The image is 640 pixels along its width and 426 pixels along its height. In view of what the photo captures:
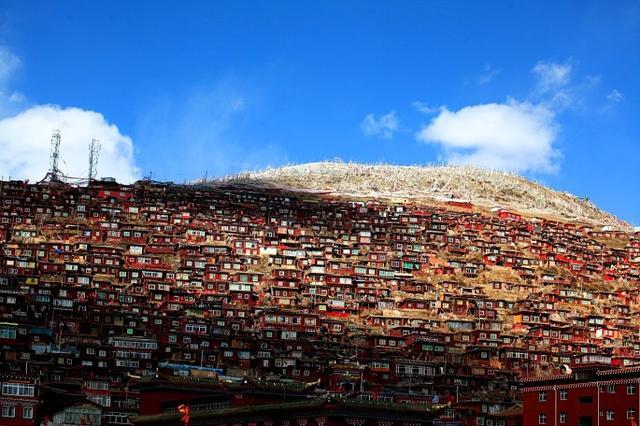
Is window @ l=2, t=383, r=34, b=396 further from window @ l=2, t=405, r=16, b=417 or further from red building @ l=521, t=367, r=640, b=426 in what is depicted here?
red building @ l=521, t=367, r=640, b=426

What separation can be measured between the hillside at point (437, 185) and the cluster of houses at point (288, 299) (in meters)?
14.5

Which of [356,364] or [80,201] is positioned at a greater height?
[80,201]

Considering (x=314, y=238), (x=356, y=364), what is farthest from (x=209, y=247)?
(x=356, y=364)

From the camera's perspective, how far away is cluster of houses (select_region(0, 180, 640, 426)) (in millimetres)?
77500

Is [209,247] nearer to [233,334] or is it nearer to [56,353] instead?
[233,334]

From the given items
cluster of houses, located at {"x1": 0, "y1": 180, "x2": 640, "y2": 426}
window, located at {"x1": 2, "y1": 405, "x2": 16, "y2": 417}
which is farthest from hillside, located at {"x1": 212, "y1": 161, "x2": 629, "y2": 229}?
window, located at {"x1": 2, "y1": 405, "x2": 16, "y2": 417}

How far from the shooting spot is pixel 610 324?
10875 cm

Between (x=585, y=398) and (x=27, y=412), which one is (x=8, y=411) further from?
(x=585, y=398)

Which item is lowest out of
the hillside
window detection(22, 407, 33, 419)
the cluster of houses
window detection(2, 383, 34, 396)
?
window detection(22, 407, 33, 419)

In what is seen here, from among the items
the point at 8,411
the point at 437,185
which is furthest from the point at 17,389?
the point at 437,185

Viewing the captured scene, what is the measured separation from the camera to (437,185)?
176250 millimetres

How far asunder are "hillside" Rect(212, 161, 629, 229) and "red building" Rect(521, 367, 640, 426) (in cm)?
9776

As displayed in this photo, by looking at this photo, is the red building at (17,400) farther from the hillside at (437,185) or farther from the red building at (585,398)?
the hillside at (437,185)

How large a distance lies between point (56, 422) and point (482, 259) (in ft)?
227
